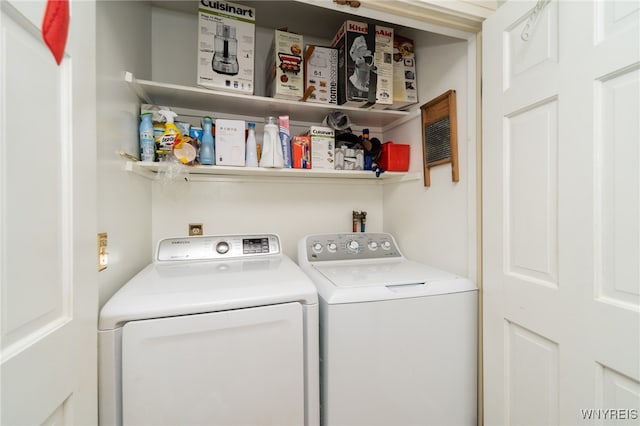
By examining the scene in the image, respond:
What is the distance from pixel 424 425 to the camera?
1.18 metres

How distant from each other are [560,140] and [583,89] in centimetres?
15

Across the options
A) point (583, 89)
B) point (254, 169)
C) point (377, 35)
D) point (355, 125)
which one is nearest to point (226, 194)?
point (254, 169)

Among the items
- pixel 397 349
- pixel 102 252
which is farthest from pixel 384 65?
pixel 102 252

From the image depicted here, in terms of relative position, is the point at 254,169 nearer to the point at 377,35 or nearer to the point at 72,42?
the point at 72,42

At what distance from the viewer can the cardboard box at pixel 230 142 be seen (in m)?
1.49

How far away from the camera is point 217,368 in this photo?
938mm

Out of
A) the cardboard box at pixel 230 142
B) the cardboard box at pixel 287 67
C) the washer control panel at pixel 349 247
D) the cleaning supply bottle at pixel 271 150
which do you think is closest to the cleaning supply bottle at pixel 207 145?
the cardboard box at pixel 230 142

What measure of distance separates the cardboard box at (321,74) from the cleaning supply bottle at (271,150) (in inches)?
12.2

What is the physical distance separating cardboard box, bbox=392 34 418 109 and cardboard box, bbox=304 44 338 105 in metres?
0.38

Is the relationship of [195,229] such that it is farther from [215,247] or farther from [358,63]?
[358,63]

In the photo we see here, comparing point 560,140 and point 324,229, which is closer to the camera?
point 560,140

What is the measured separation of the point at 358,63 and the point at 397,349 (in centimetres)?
150

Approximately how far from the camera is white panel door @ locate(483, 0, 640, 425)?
2.37 feet

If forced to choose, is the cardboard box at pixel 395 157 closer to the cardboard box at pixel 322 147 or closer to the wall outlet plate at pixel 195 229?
the cardboard box at pixel 322 147
